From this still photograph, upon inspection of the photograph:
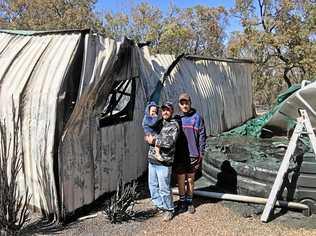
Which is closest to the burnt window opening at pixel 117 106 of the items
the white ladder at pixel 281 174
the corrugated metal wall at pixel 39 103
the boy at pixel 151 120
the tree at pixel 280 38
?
the boy at pixel 151 120

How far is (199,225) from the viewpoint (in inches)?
240

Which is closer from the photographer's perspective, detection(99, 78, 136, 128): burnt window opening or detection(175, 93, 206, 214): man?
detection(175, 93, 206, 214): man

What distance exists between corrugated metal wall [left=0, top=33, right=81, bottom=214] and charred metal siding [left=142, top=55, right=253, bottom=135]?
2.47 m

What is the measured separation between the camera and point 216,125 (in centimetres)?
1211

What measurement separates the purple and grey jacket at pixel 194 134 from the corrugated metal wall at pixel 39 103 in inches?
72.5

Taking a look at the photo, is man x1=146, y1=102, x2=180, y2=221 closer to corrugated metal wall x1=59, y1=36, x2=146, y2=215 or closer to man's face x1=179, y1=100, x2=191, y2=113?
man's face x1=179, y1=100, x2=191, y2=113

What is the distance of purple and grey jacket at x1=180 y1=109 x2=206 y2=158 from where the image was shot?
6477 mm

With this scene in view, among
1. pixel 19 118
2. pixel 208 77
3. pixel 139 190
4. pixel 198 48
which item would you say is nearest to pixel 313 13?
pixel 208 77

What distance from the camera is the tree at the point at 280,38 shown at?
73.7 ft

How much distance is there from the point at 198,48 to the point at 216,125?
994 inches

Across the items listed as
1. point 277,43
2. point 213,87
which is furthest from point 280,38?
point 213,87

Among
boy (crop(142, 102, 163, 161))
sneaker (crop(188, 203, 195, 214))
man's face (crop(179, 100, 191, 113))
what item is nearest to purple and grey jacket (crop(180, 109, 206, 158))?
man's face (crop(179, 100, 191, 113))

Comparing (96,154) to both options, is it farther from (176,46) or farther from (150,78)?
(176,46)

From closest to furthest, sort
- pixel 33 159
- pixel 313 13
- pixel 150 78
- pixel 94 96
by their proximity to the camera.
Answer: pixel 33 159, pixel 94 96, pixel 150 78, pixel 313 13
